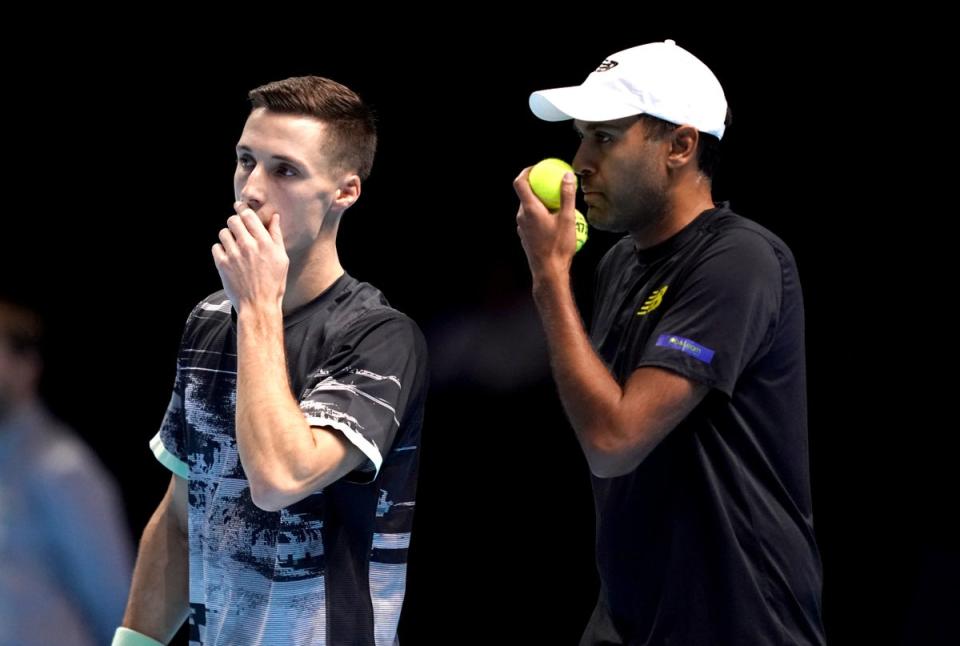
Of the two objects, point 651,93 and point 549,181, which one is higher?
point 651,93

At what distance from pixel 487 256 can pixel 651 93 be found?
1136 millimetres

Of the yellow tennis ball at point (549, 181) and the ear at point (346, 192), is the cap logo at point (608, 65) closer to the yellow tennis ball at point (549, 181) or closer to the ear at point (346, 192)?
the yellow tennis ball at point (549, 181)

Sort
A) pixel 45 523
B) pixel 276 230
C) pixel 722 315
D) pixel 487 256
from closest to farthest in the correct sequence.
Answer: pixel 722 315 < pixel 276 230 < pixel 45 523 < pixel 487 256

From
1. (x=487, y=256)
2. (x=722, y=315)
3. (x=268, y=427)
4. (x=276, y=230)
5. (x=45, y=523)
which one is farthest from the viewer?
(x=487, y=256)

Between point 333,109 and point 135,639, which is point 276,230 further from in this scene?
point 135,639

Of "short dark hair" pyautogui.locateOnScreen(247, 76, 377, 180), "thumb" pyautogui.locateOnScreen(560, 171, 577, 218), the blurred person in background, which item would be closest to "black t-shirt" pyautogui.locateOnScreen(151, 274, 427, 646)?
"short dark hair" pyautogui.locateOnScreen(247, 76, 377, 180)

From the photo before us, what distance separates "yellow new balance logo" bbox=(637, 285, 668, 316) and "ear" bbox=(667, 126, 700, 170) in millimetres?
264

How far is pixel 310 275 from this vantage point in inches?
89.0

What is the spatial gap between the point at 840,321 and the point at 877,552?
667mm

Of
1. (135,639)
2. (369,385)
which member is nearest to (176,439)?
(135,639)

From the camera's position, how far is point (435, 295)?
3.33 metres

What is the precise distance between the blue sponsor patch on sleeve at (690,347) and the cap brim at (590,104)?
478 mm

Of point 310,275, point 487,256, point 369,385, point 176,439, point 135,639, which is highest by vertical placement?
point 310,275

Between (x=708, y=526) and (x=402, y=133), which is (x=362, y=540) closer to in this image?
(x=708, y=526)
